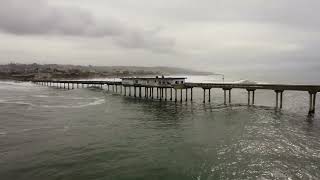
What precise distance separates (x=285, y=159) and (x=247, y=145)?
4.58 m

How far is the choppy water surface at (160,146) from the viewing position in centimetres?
2166

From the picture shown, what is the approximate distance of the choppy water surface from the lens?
2166 centimetres

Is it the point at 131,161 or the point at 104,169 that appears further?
the point at 131,161

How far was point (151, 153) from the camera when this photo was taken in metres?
26.0

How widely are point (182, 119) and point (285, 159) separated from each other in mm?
19645

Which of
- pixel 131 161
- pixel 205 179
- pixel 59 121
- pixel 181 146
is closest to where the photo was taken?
pixel 205 179

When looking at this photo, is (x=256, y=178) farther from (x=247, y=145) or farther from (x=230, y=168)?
(x=247, y=145)

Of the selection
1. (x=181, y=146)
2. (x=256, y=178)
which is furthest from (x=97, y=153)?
(x=256, y=178)

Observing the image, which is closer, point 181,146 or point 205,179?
point 205,179

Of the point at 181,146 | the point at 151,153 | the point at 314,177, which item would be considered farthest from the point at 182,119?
the point at 314,177

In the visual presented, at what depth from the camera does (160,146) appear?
2808 cm

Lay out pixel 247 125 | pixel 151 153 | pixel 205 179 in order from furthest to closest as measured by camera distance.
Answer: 1. pixel 247 125
2. pixel 151 153
3. pixel 205 179

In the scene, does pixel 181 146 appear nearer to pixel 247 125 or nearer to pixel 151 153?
pixel 151 153

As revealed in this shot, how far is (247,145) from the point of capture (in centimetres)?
2848
